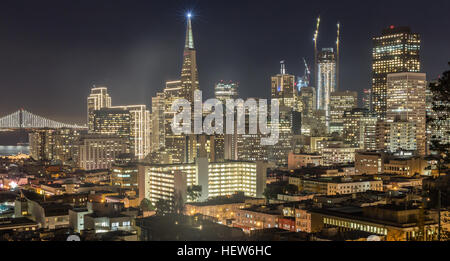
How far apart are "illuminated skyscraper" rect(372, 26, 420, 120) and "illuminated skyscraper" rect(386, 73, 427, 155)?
526 centimetres

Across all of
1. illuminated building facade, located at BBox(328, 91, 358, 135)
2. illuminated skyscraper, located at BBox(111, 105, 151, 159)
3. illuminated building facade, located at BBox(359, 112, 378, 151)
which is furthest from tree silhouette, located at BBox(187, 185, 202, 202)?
illuminated building facade, located at BBox(328, 91, 358, 135)

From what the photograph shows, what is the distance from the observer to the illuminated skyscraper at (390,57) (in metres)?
48.2

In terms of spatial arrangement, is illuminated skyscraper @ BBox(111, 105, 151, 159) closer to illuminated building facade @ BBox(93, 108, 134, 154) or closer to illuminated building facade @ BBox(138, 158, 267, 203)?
illuminated building facade @ BBox(93, 108, 134, 154)

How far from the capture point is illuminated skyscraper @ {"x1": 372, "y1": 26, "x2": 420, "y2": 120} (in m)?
48.2

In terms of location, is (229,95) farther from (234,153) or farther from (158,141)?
(234,153)

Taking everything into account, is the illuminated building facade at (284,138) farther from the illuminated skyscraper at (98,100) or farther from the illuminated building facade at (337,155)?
the illuminated skyscraper at (98,100)

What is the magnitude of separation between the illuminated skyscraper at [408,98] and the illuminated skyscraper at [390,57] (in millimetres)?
5264

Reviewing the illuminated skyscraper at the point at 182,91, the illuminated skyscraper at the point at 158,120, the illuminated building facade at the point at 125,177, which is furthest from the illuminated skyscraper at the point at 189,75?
the illuminated building facade at the point at 125,177

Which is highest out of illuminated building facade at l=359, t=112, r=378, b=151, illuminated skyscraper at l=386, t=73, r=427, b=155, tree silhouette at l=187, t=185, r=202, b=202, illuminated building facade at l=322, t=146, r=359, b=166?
illuminated skyscraper at l=386, t=73, r=427, b=155

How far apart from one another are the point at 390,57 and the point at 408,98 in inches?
317

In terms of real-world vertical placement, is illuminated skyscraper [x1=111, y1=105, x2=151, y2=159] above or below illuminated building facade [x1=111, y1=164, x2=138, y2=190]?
above

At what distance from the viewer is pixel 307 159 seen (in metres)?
34.0
